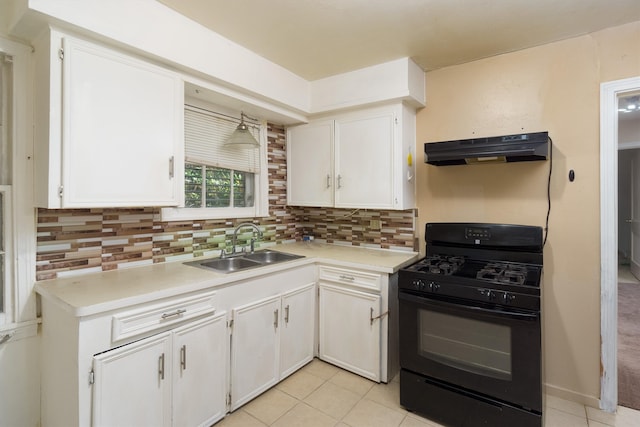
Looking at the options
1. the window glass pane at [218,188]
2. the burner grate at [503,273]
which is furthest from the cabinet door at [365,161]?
the window glass pane at [218,188]

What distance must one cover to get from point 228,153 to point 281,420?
1.97 metres

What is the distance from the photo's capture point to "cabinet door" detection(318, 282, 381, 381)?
7.47 ft

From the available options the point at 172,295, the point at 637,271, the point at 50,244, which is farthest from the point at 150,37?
the point at 637,271

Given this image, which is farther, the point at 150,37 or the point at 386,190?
the point at 386,190

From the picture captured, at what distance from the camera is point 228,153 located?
104 inches

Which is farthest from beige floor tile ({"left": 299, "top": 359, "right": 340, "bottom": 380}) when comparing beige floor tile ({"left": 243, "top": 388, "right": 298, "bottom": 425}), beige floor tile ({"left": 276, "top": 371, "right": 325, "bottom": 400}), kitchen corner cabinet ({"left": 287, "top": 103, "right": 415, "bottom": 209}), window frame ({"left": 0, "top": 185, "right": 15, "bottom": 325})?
window frame ({"left": 0, "top": 185, "right": 15, "bottom": 325})

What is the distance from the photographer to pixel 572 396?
2074mm

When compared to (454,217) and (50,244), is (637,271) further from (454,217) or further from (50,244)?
(50,244)

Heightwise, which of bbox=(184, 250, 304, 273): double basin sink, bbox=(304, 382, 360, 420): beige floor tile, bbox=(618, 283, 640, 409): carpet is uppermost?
bbox=(184, 250, 304, 273): double basin sink

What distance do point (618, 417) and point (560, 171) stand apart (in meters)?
1.54

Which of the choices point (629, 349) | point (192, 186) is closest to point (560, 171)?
point (629, 349)

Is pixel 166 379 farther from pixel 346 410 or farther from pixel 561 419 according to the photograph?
pixel 561 419

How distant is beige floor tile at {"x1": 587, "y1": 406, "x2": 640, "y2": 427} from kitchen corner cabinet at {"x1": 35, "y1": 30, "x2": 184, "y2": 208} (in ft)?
9.37

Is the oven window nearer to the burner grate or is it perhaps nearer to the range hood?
the burner grate
